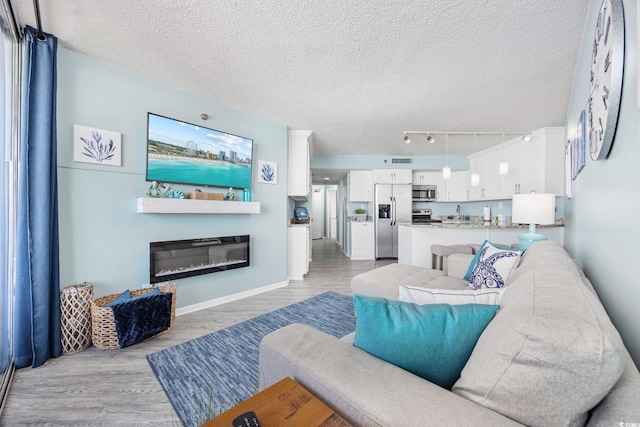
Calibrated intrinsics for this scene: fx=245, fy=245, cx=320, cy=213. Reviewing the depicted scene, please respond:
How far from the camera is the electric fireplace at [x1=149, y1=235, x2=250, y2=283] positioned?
8.12ft

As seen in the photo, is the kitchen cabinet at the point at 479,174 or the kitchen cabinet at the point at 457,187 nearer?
the kitchen cabinet at the point at 479,174

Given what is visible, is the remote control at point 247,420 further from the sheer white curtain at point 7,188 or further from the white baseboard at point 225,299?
the white baseboard at point 225,299

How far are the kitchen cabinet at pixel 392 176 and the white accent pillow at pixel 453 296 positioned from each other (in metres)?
5.10

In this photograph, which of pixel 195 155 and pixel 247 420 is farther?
pixel 195 155

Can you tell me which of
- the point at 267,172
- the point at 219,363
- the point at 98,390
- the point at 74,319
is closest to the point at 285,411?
the point at 219,363

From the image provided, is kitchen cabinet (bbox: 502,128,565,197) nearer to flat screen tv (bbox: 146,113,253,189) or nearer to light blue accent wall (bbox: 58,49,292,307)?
flat screen tv (bbox: 146,113,253,189)

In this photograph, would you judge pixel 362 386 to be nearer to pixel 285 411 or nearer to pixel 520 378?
pixel 285 411

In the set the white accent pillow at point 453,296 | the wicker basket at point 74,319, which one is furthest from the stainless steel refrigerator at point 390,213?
the wicker basket at point 74,319

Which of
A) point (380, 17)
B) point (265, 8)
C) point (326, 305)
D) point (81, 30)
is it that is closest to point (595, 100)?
point (380, 17)

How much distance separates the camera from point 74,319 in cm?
187

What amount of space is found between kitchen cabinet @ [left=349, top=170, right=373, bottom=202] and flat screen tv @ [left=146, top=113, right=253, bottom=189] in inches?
132

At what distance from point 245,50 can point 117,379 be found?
8.35ft

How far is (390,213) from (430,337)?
541 centimetres

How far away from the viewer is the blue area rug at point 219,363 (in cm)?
142
